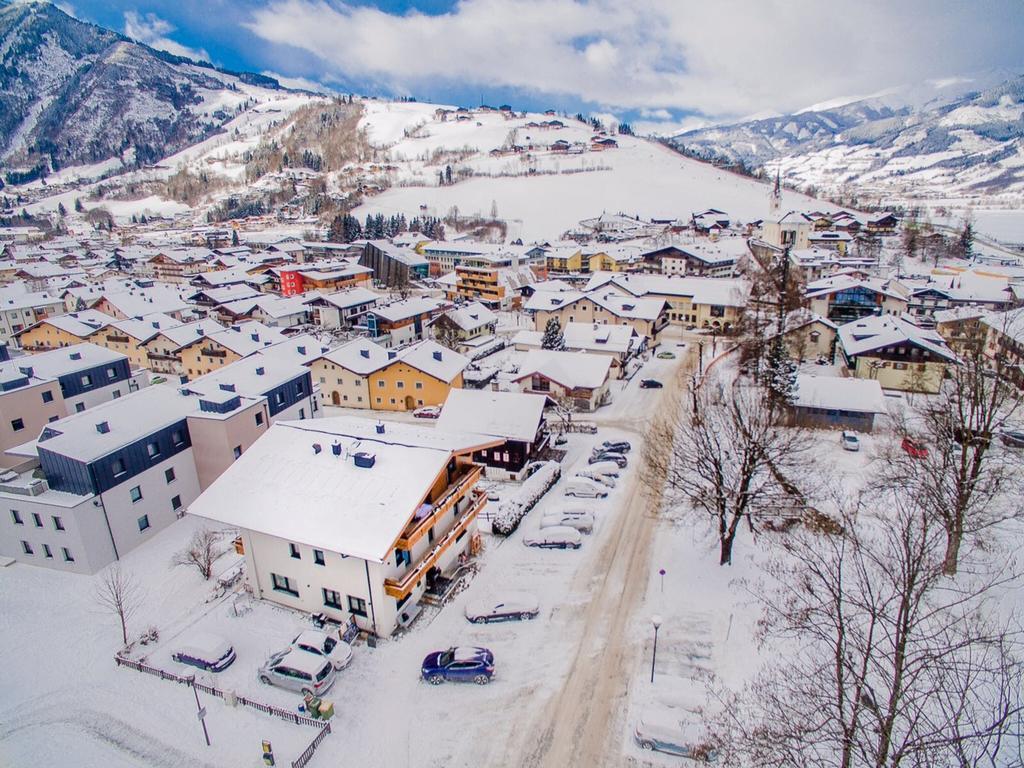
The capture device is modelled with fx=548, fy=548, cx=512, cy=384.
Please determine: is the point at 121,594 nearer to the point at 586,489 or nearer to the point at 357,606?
the point at 357,606

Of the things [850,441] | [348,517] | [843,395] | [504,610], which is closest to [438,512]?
[348,517]

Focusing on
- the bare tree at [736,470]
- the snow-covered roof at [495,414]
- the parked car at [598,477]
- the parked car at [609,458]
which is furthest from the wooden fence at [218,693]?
the parked car at [609,458]

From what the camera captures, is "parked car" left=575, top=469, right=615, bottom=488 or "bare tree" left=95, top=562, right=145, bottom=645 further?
"parked car" left=575, top=469, right=615, bottom=488

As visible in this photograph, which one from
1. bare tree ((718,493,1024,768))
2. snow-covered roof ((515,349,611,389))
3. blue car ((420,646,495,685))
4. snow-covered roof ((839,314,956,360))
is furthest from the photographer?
snow-covered roof ((515,349,611,389))

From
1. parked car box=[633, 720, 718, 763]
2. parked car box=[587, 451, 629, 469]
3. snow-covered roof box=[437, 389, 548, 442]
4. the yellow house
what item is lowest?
parked car box=[633, 720, 718, 763]

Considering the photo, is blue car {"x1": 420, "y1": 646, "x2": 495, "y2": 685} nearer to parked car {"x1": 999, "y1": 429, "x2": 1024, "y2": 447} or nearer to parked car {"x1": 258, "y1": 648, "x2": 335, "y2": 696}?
parked car {"x1": 258, "y1": 648, "x2": 335, "y2": 696}

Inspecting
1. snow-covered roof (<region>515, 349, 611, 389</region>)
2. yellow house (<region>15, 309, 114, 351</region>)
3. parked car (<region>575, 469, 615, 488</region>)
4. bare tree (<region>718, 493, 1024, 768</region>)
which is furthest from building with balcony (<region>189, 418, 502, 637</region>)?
yellow house (<region>15, 309, 114, 351</region>)

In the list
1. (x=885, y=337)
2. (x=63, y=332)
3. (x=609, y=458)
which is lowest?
(x=609, y=458)

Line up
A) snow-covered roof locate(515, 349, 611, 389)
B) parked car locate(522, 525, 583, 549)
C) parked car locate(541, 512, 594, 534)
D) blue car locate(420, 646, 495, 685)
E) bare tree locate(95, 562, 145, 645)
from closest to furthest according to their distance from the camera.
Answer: blue car locate(420, 646, 495, 685), bare tree locate(95, 562, 145, 645), parked car locate(522, 525, 583, 549), parked car locate(541, 512, 594, 534), snow-covered roof locate(515, 349, 611, 389)
